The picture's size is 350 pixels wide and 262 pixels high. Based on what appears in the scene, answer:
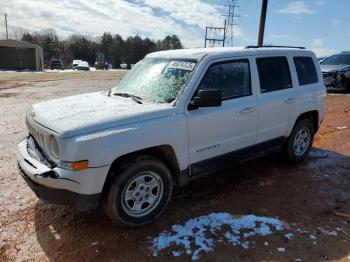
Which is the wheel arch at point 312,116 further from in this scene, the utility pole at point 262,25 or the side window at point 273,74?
the utility pole at point 262,25

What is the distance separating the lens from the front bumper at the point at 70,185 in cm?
346

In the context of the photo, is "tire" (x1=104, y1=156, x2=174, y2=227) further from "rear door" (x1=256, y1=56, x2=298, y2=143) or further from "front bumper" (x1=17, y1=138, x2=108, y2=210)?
"rear door" (x1=256, y1=56, x2=298, y2=143)

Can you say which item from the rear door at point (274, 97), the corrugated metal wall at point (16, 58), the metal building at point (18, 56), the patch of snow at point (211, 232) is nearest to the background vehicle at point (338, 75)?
the rear door at point (274, 97)

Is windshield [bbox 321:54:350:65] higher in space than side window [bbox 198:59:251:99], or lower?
higher

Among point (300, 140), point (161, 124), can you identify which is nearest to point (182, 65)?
point (161, 124)

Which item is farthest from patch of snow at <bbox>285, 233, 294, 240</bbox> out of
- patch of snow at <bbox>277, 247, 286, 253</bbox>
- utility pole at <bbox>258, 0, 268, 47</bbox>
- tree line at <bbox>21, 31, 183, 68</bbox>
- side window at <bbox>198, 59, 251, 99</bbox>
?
tree line at <bbox>21, 31, 183, 68</bbox>

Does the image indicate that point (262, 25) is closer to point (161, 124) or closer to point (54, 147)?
point (161, 124)

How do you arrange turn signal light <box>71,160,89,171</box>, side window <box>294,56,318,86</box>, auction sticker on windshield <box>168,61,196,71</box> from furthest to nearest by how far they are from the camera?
side window <box>294,56,318,86</box>
auction sticker on windshield <box>168,61,196,71</box>
turn signal light <box>71,160,89,171</box>

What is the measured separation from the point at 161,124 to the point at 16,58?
52897 mm

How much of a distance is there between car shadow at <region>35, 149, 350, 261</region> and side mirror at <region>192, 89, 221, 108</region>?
1311 mm

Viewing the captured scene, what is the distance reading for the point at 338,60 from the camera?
49.9 ft

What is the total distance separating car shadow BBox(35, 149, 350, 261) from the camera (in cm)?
356

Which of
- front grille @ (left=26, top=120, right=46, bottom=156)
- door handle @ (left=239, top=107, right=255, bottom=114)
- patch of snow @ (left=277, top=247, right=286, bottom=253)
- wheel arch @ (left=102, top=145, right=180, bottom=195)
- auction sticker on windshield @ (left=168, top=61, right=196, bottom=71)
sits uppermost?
auction sticker on windshield @ (left=168, top=61, right=196, bottom=71)

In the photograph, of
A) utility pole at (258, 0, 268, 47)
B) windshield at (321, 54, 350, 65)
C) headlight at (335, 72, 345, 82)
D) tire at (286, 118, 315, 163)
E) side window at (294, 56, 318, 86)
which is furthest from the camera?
utility pole at (258, 0, 268, 47)
